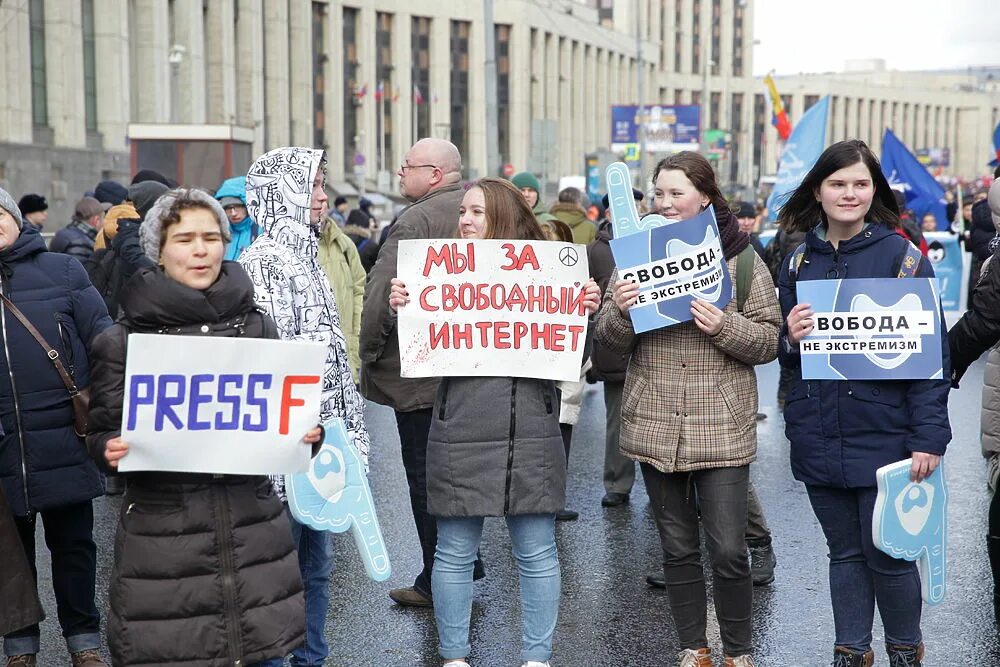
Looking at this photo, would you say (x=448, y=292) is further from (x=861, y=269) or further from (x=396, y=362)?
(x=861, y=269)

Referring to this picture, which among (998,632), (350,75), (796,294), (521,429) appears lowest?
(998,632)

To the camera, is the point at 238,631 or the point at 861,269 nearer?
the point at 238,631

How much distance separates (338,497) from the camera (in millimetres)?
4762

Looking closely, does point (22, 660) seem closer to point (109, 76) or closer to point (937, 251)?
point (937, 251)

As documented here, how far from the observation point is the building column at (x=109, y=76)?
3950cm

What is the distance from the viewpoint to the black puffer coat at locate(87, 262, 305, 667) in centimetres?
394

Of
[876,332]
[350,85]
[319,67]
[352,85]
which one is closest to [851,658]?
[876,332]

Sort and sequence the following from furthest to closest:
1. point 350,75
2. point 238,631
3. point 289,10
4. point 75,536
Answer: point 350,75 → point 289,10 → point 75,536 → point 238,631

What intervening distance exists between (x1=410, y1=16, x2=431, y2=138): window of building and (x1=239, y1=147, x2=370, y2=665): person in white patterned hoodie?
78.8m

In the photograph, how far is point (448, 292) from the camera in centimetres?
506

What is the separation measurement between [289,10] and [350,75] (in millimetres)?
10433

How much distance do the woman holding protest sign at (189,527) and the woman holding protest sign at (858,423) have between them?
1.89 metres

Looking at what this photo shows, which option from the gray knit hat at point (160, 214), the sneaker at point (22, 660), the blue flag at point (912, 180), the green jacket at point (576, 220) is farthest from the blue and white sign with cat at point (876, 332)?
the blue flag at point (912, 180)

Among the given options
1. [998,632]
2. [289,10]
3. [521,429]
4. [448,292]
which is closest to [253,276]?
[448,292]
